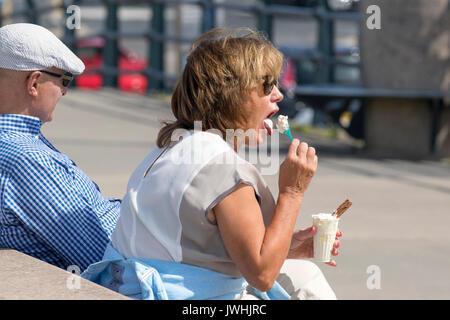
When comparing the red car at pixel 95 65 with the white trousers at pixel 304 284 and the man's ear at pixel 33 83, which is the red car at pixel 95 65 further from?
the white trousers at pixel 304 284

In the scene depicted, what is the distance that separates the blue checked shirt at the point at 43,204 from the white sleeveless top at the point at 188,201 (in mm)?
376

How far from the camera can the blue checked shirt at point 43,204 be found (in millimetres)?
2730

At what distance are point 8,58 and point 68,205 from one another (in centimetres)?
53

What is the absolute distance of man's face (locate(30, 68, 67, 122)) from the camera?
9.51 feet

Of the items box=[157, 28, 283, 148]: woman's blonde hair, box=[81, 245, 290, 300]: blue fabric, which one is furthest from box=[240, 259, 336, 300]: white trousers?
box=[157, 28, 283, 148]: woman's blonde hair

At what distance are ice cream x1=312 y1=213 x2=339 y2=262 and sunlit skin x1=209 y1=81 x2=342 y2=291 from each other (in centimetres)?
20

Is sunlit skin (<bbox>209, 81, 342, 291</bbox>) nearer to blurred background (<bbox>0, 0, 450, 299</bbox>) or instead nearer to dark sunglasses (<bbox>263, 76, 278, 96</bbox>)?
dark sunglasses (<bbox>263, 76, 278, 96</bbox>)

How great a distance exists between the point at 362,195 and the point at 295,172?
4181mm

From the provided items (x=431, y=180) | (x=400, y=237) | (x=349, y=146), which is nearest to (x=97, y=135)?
(x=349, y=146)

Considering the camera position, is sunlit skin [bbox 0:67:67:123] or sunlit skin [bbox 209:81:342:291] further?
sunlit skin [bbox 0:67:67:123]

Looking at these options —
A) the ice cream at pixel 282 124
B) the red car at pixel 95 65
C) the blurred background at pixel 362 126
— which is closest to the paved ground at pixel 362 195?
the blurred background at pixel 362 126

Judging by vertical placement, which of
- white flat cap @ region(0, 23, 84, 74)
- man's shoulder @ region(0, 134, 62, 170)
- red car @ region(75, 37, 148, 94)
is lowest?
red car @ region(75, 37, 148, 94)

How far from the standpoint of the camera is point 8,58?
2844mm

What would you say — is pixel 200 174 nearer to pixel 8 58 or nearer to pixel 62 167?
pixel 62 167
